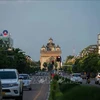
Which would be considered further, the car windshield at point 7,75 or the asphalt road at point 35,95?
the asphalt road at point 35,95

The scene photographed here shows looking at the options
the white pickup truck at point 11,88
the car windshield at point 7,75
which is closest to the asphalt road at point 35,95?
the car windshield at point 7,75

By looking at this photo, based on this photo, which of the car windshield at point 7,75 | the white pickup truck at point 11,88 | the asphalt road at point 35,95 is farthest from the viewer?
the asphalt road at point 35,95

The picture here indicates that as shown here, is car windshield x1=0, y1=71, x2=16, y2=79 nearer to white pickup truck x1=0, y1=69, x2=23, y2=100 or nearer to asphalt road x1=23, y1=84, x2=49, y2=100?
white pickup truck x1=0, y1=69, x2=23, y2=100

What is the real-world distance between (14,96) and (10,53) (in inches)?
3769

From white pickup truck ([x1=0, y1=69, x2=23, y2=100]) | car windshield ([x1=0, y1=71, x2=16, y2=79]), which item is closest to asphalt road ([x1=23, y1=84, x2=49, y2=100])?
car windshield ([x1=0, y1=71, x2=16, y2=79])

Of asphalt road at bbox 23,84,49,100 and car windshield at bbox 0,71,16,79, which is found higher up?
car windshield at bbox 0,71,16,79

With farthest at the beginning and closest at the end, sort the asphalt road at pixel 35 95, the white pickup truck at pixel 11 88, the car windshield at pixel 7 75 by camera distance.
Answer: the asphalt road at pixel 35 95 < the car windshield at pixel 7 75 < the white pickup truck at pixel 11 88

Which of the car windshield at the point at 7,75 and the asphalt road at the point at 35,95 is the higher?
the car windshield at the point at 7,75

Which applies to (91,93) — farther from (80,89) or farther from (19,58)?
(19,58)

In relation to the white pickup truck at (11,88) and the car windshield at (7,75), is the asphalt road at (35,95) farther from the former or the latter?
the white pickup truck at (11,88)

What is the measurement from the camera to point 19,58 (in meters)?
125

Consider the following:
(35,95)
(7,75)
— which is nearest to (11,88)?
(7,75)

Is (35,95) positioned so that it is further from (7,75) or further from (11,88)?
(11,88)

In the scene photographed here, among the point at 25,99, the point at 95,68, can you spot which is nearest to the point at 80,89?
the point at 25,99
